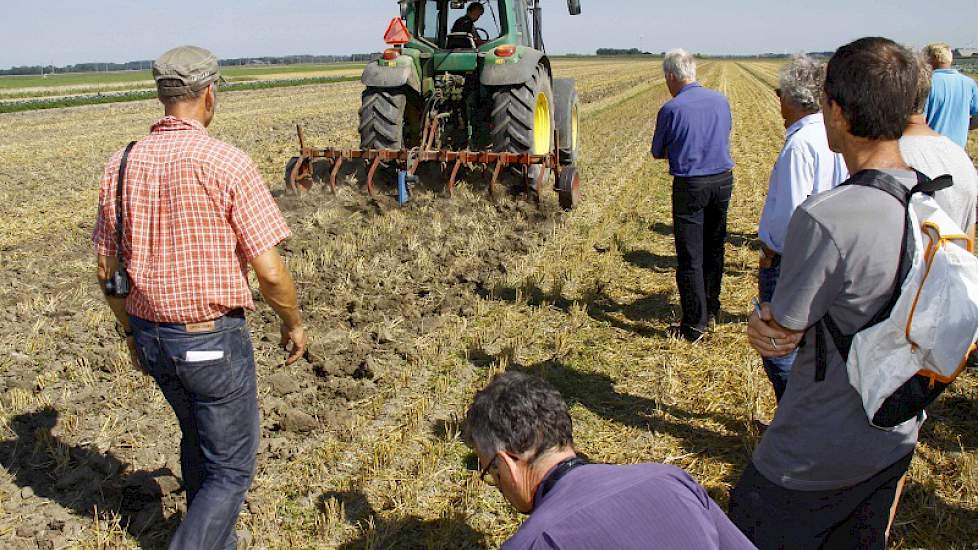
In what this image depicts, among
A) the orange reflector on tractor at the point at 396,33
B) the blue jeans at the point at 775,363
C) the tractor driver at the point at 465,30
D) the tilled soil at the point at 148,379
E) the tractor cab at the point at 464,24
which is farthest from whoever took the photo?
the tractor driver at the point at 465,30

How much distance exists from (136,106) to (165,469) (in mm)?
23113

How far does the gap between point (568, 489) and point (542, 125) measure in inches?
293

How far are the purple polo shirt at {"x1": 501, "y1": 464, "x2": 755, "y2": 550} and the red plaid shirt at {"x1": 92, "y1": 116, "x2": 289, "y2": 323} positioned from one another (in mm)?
1287

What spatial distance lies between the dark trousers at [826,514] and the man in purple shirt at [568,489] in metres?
0.52

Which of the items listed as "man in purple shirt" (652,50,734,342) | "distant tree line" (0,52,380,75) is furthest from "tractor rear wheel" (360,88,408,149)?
"distant tree line" (0,52,380,75)

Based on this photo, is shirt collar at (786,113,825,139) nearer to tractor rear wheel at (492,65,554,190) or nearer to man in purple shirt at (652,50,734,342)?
man in purple shirt at (652,50,734,342)

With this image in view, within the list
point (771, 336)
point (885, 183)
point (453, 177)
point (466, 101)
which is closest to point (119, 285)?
point (771, 336)

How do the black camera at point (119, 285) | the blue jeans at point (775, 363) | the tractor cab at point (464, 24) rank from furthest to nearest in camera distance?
the tractor cab at point (464, 24) → the blue jeans at point (775, 363) → the black camera at point (119, 285)

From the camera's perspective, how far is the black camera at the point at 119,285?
7.39ft

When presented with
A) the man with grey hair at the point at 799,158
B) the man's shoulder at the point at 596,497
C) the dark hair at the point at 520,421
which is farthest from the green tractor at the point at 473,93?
the man's shoulder at the point at 596,497

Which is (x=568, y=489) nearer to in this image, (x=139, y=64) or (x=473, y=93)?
(x=473, y=93)

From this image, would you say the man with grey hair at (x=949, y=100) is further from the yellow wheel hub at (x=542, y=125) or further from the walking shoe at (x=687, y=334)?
the yellow wheel hub at (x=542, y=125)

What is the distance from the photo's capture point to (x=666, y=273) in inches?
229

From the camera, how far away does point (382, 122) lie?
7.51 m
